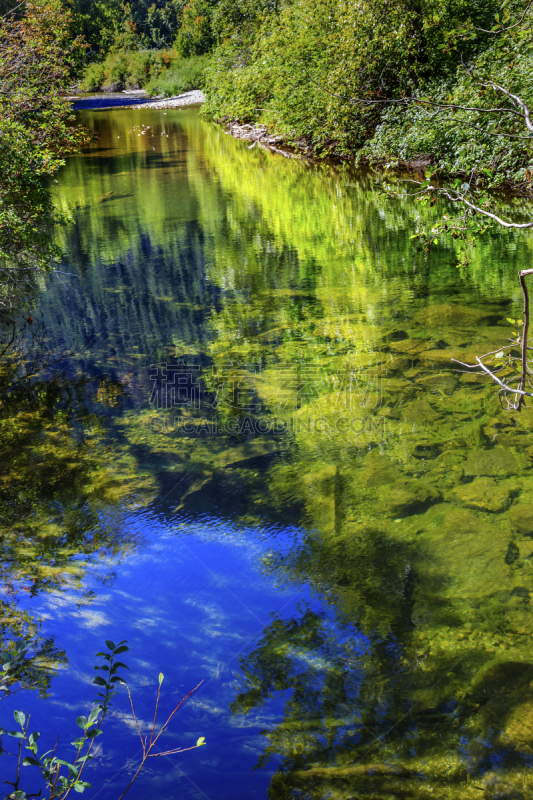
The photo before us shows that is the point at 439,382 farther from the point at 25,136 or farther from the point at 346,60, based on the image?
the point at 346,60

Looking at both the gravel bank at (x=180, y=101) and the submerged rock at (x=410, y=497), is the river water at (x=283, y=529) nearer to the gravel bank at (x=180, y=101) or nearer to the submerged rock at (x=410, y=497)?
the submerged rock at (x=410, y=497)

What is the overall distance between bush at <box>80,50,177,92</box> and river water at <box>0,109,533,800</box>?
42.9 metres

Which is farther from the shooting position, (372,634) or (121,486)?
(121,486)

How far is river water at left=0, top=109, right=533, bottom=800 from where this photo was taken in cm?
242

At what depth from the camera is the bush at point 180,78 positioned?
37656 mm

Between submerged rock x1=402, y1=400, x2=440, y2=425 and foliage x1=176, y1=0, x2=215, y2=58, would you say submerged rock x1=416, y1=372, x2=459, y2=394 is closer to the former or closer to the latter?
submerged rock x1=402, y1=400, x2=440, y2=425

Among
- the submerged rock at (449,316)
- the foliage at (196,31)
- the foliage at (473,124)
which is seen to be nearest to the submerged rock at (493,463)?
the submerged rock at (449,316)

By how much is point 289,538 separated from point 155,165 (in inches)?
592

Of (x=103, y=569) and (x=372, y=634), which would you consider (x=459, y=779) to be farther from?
(x=103, y=569)

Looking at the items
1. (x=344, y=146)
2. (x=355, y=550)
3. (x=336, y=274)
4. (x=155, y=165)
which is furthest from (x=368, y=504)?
(x=155, y=165)

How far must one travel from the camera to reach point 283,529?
358cm

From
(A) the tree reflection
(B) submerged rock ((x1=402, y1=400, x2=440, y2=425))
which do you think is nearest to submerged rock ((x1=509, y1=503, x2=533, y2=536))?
(B) submerged rock ((x1=402, y1=400, x2=440, y2=425))

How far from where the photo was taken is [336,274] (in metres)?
7.59

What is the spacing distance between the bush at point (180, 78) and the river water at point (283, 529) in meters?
35.8
